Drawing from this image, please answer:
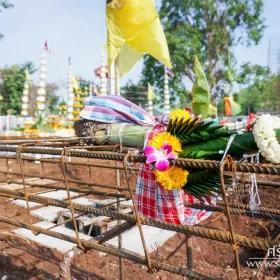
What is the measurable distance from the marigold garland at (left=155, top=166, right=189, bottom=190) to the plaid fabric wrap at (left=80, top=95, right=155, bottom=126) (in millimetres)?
553

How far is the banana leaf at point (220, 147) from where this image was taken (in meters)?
1.17

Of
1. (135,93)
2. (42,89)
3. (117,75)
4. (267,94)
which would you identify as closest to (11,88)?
(135,93)

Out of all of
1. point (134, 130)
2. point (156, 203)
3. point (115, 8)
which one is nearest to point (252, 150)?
point (156, 203)

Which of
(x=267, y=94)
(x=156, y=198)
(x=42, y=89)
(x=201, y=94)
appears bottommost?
(x=156, y=198)

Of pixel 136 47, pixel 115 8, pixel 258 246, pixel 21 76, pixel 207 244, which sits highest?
pixel 21 76

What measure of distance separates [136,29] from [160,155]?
496 cm

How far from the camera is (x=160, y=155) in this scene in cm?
123

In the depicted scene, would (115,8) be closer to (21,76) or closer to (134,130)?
(134,130)

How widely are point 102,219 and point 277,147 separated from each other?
3.84 metres

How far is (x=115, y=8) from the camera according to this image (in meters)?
5.84

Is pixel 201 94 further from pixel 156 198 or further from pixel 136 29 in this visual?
pixel 136 29

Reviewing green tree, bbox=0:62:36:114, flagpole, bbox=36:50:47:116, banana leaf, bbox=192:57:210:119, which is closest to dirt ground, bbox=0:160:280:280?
banana leaf, bbox=192:57:210:119

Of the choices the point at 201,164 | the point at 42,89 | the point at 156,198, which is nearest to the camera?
the point at 201,164

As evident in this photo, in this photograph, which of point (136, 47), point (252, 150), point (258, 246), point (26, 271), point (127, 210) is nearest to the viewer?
point (258, 246)
